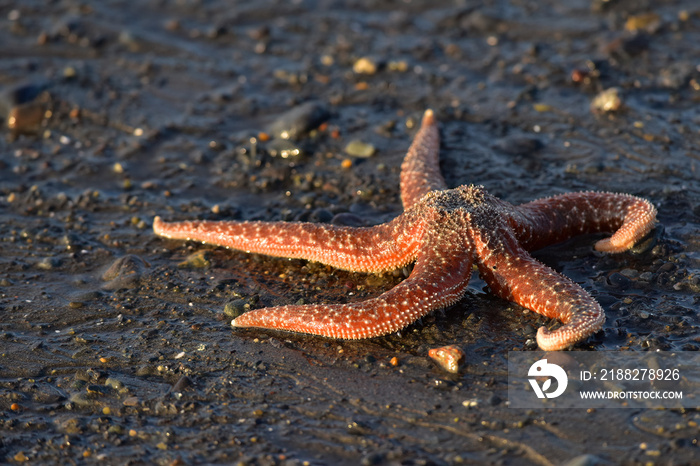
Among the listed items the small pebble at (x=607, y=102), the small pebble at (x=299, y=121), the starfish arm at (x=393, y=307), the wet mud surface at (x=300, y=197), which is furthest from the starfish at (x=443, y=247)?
the small pebble at (x=607, y=102)

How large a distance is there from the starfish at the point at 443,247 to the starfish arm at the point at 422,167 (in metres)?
0.02

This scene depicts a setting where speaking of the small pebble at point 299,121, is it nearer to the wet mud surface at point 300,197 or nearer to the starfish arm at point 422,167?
the wet mud surface at point 300,197

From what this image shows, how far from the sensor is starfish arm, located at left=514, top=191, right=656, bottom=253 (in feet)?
22.2

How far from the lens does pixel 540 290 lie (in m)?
5.99

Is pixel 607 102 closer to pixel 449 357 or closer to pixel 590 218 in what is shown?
Result: pixel 590 218

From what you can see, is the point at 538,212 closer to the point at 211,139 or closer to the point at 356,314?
the point at 356,314

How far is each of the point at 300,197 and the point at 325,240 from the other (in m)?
1.73

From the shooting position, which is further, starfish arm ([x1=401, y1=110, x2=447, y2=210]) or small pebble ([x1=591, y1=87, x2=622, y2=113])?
small pebble ([x1=591, y1=87, x2=622, y2=113])

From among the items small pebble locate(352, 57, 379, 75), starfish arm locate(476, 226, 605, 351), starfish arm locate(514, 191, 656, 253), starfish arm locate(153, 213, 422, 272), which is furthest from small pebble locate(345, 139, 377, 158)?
starfish arm locate(476, 226, 605, 351)

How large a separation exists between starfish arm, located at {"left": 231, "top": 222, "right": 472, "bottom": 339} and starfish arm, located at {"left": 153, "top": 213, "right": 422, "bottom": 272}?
14.1 inches

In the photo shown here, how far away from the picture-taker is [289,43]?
11.6 metres

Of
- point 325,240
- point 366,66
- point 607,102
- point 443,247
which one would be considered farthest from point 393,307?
point 366,66

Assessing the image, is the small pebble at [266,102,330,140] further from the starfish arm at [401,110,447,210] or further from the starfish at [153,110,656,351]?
the starfish at [153,110,656,351]

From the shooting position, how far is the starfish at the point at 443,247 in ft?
19.5
